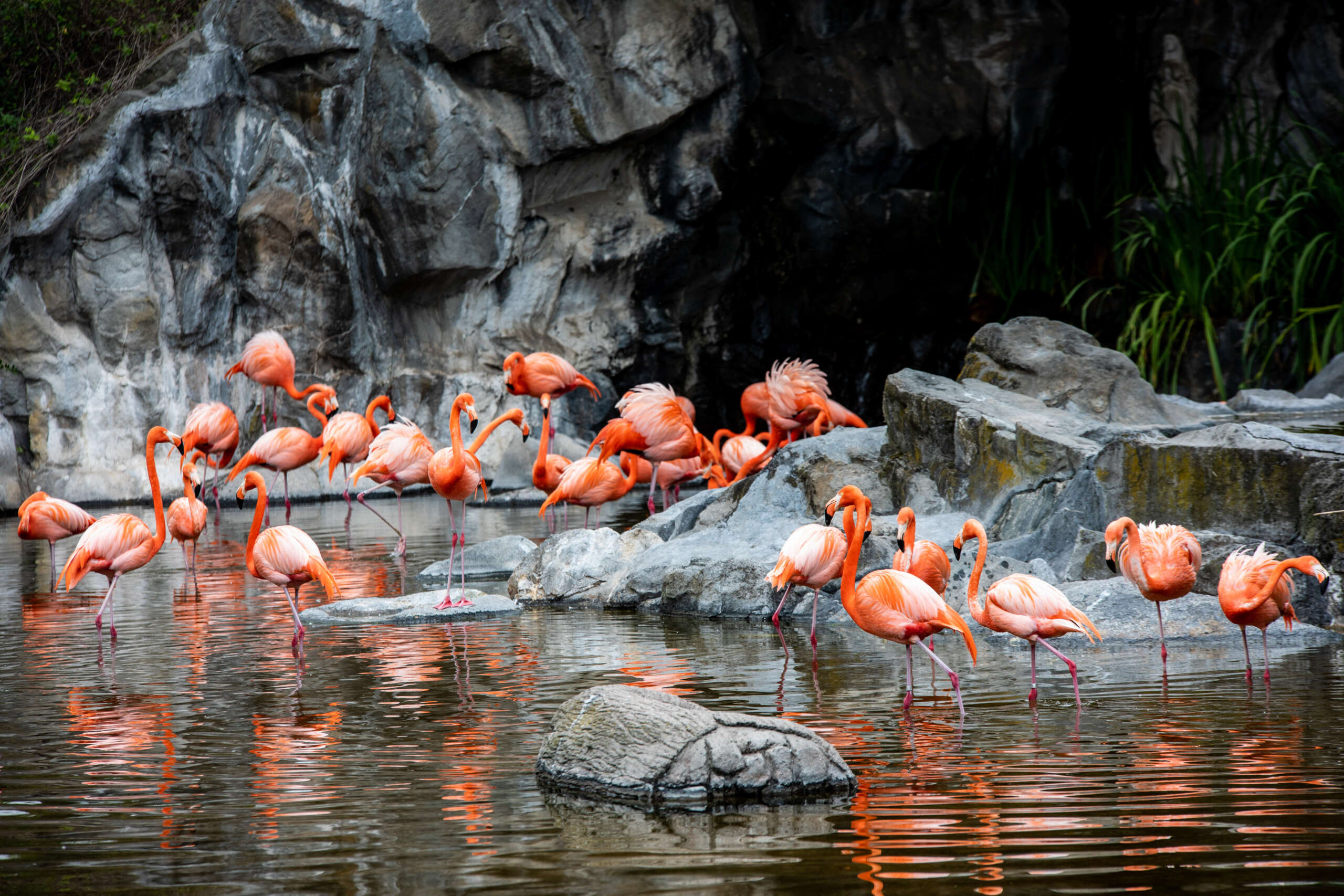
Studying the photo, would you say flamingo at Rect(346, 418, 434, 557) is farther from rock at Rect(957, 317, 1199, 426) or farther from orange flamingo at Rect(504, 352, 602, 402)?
rock at Rect(957, 317, 1199, 426)

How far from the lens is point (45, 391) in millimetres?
13539

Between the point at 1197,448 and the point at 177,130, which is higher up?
the point at 177,130

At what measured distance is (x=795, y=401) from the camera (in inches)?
380

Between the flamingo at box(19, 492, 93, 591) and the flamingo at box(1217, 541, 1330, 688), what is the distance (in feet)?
21.7

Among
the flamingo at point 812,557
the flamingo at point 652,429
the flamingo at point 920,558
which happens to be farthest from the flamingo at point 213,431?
the flamingo at point 920,558

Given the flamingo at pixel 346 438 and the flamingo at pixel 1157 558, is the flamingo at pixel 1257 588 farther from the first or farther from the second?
the flamingo at pixel 346 438

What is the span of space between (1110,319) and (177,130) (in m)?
10.6

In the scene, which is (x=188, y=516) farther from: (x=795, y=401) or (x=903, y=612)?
(x=903, y=612)

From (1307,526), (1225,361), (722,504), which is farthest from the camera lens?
(1225,361)

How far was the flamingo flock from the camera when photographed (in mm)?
4594

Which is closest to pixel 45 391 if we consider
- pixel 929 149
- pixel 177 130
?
pixel 177 130

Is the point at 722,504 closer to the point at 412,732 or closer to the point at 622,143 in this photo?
the point at 412,732

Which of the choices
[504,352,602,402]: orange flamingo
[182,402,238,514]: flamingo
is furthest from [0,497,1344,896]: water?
[182,402,238,514]: flamingo

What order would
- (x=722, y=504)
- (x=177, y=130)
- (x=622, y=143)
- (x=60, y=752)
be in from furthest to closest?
(x=622, y=143)
(x=177, y=130)
(x=722, y=504)
(x=60, y=752)
